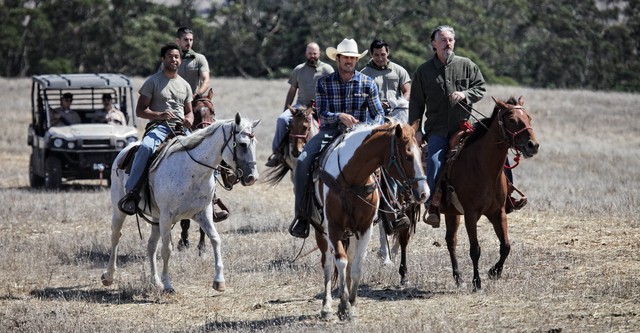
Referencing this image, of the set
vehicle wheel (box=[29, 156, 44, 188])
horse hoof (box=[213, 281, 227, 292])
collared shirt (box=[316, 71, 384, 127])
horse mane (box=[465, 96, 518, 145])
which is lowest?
vehicle wheel (box=[29, 156, 44, 188])

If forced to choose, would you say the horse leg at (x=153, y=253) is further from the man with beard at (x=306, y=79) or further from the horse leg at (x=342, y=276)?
the man with beard at (x=306, y=79)

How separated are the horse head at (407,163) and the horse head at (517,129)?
73.7 inches

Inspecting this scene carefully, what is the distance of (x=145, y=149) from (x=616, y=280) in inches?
217

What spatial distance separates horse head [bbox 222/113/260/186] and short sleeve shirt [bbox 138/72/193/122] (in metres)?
1.46

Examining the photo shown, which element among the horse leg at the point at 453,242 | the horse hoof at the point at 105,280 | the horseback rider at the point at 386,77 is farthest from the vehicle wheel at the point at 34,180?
the horse leg at the point at 453,242

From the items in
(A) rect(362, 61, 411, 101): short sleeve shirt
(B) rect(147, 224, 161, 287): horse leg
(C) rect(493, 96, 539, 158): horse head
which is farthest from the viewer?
(A) rect(362, 61, 411, 101): short sleeve shirt

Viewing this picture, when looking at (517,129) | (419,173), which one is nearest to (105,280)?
(419,173)

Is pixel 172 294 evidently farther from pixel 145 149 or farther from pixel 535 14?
pixel 535 14

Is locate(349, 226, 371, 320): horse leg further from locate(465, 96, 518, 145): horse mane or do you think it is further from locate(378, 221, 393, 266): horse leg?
locate(378, 221, 393, 266): horse leg

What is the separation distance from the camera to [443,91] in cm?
1171

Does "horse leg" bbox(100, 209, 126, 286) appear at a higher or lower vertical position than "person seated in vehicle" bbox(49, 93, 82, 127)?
lower

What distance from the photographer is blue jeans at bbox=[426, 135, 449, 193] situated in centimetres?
1139

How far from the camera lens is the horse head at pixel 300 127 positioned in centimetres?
1446

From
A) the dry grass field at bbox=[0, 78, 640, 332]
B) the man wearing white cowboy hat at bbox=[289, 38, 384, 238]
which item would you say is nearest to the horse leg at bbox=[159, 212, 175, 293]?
the dry grass field at bbox=[0, 78, 640, 332]
